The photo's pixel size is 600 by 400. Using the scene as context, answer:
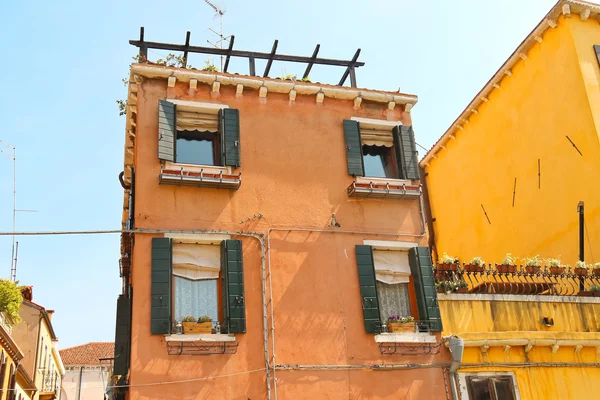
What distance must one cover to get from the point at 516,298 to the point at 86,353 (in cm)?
4310

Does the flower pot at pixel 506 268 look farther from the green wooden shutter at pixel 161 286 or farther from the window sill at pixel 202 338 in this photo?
the green wooden shutter at pixel 161 286

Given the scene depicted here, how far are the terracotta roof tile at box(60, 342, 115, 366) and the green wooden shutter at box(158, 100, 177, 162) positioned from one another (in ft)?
131

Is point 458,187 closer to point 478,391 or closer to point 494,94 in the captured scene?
point 494,94

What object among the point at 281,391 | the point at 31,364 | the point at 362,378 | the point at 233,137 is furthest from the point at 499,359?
the point at 31,364

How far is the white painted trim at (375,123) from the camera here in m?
14.1

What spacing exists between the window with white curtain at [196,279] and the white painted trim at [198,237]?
0.24ft

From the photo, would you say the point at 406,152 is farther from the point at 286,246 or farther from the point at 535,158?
the point at 535,158

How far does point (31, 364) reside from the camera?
106 ft

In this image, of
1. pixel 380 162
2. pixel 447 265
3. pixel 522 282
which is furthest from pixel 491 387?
pixel 380 162

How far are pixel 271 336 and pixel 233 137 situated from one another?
13.2ft

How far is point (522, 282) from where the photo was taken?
13586 mm

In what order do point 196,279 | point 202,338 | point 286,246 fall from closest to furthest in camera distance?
point 202,338 → point 196,279 → point 286,246

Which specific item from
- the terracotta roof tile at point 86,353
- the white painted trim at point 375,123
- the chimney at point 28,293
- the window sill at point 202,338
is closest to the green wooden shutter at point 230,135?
the white painted trim at point 375,123

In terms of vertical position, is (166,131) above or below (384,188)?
above
